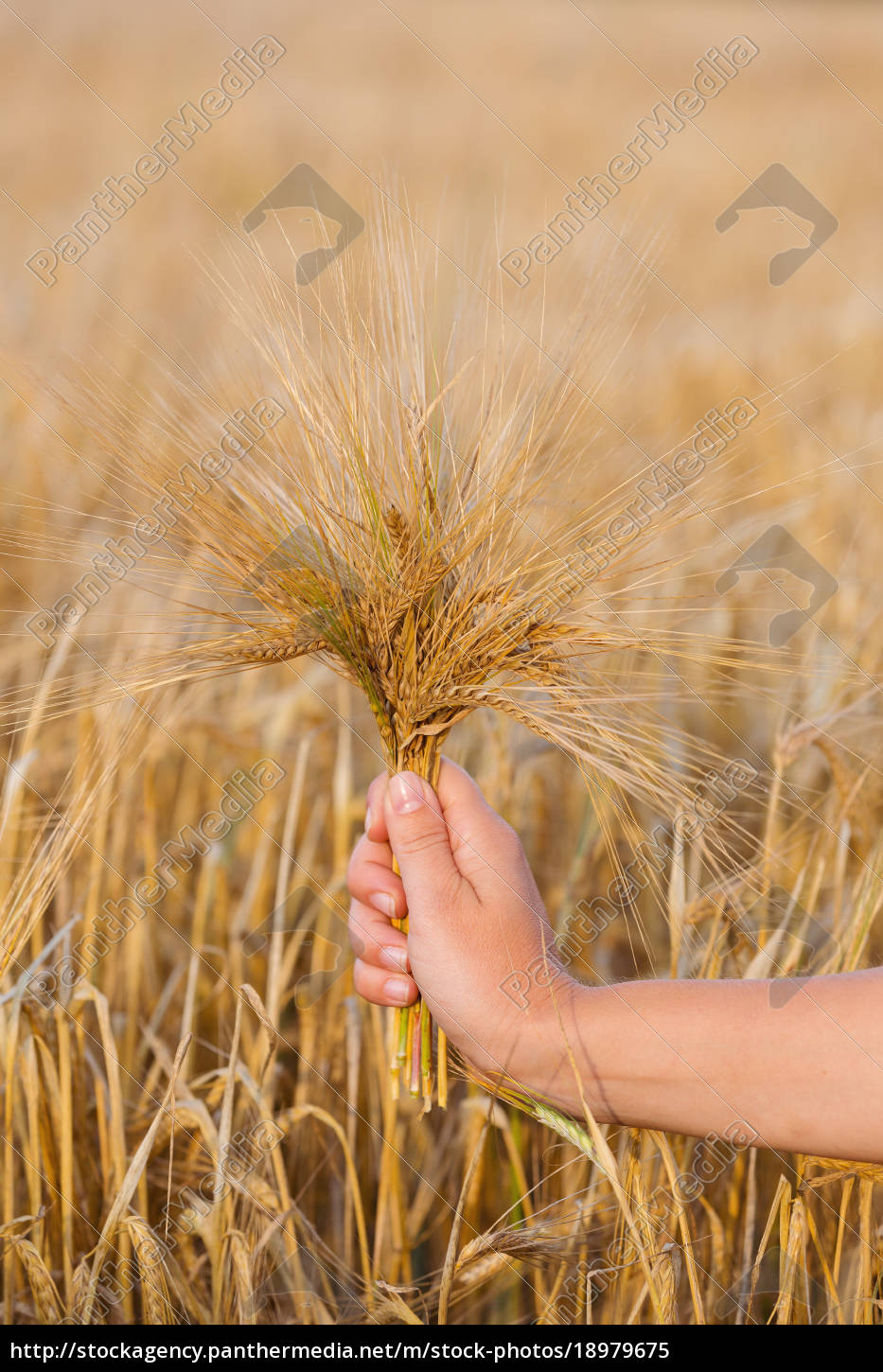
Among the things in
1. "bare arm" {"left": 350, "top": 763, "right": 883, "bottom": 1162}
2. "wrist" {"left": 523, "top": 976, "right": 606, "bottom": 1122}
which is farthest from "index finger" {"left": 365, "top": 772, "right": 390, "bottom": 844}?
"wrist" {"left": 523, "top": 976, "right": 606, "bottom": 1122}

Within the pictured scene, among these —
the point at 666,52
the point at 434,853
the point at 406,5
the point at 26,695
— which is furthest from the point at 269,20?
the point at 434,853

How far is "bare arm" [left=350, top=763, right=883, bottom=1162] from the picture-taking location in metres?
0.55

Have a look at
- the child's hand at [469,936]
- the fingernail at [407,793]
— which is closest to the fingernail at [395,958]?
the child's hand at [469,936]

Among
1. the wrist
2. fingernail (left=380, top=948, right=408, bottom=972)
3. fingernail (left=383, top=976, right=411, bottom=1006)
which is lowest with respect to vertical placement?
the wrist

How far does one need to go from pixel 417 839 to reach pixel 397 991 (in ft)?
0.34

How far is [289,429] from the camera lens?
2.18 ft

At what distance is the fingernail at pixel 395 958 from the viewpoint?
26.4 inches

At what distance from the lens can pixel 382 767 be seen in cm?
135

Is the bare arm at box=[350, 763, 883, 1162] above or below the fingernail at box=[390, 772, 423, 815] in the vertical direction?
below

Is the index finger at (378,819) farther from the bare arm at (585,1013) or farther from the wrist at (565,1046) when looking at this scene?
the wrist at (565,1046)

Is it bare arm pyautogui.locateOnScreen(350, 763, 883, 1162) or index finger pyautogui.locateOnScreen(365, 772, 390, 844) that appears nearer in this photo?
bare arm pyautogui.locateOnScreen(350, 763, 883, 1162)

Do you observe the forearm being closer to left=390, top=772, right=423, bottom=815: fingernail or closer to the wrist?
the wrist

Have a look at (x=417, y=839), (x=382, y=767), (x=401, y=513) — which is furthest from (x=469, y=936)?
(x=382, y=767)
